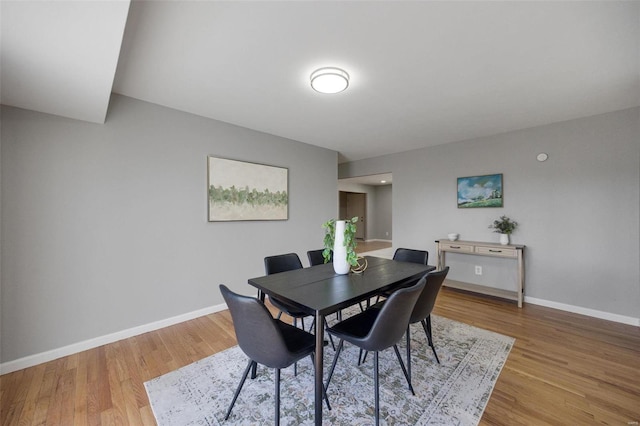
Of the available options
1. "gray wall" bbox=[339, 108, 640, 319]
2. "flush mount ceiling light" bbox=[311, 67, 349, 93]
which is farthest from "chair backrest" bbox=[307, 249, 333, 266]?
"gray wall" bbox=[339, 108, 640, 319]

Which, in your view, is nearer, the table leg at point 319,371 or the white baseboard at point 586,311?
the table leg at point 319,371

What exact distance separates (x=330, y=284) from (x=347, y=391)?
76 centimetres

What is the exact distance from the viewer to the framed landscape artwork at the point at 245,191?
10.1 feet

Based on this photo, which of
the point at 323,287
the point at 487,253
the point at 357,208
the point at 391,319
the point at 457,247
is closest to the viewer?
the point at 391,319

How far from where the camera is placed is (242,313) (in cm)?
127

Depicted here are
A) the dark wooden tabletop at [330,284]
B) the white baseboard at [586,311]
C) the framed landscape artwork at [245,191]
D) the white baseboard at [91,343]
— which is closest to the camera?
the dark wooden tabletop at [330,284]

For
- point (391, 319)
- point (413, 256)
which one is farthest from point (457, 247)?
point (391, 319)

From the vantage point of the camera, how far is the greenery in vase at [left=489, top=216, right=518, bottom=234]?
11.7 feet

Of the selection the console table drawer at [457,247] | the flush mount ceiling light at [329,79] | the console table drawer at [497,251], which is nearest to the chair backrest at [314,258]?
the flush mount ceiling light at [329,79]

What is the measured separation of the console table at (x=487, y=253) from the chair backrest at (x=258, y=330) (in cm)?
336

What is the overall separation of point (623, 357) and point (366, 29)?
3396 mm

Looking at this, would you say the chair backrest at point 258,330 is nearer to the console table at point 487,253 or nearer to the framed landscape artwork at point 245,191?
the framed landscape artwork at point 245,191

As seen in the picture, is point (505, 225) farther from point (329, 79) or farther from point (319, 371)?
point (319, 371)

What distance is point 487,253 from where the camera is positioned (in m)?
3.53
